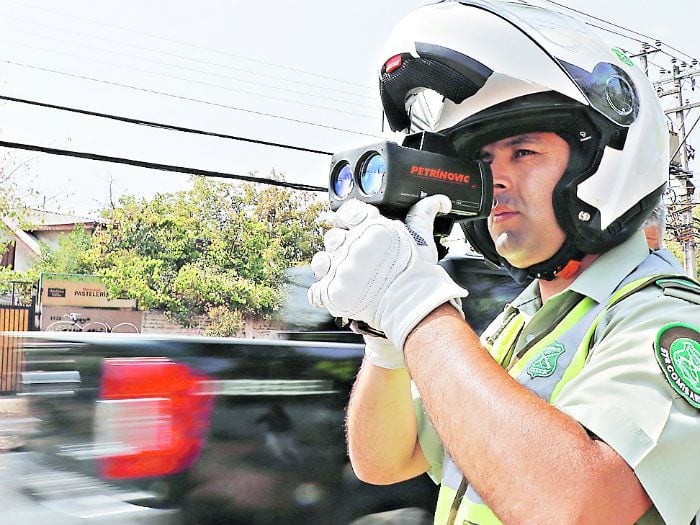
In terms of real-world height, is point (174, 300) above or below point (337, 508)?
below

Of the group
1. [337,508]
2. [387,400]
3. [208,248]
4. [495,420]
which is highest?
[495,420]

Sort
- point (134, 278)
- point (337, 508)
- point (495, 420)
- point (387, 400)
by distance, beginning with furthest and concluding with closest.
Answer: point (134, 278) → point (337, 508) → point (387, 400) → point (495, 420)

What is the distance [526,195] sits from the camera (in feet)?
5.15

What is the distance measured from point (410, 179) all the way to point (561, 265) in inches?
16.0

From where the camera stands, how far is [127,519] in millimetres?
2639

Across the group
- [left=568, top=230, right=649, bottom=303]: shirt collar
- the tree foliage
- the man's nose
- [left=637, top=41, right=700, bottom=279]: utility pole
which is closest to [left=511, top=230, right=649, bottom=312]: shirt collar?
[left=568, top=230, right=649, bottom=303]: shirt collar

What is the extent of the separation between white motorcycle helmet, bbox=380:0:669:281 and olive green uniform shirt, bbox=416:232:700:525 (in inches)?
11.1

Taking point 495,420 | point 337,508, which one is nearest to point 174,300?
point 337,508

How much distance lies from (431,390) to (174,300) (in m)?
36.0

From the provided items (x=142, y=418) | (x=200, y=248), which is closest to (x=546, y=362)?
(x=142, y=418)

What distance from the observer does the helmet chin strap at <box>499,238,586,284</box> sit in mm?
1594

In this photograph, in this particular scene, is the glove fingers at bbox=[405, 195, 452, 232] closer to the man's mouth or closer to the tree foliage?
the man's mouth

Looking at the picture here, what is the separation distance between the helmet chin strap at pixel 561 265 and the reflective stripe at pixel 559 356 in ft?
0.30

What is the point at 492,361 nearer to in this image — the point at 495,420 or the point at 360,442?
the point at 495,420
